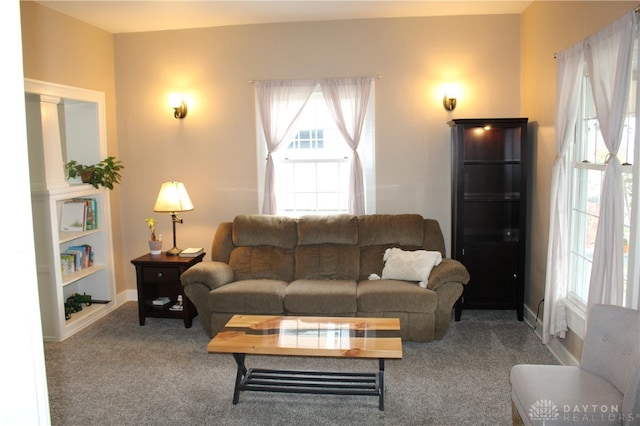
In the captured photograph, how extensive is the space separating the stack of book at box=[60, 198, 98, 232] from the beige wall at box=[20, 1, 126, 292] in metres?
0.38

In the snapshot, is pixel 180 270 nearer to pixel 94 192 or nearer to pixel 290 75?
pixel 94 192

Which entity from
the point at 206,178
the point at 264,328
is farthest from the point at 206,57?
the point at 264,328

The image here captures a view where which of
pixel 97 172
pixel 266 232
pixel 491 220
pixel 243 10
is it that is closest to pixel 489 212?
pixel 491 220

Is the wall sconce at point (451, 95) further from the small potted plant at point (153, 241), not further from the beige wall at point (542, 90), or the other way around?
the small potted plant at point (153, 241)

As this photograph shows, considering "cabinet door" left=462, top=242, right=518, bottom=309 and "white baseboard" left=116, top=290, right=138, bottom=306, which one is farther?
"white baseboard" left=116, top=290, right=138, bottom=306

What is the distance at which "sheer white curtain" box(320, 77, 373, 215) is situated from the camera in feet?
16.7

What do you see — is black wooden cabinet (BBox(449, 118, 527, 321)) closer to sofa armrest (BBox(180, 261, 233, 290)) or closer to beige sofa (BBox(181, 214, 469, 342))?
beige sofa (BBox(181, 214, 469, 342))

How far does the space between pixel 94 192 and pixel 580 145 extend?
425 centimetres

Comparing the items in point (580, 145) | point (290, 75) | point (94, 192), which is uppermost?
point (290, 75)

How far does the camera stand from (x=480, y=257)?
15.9 ft

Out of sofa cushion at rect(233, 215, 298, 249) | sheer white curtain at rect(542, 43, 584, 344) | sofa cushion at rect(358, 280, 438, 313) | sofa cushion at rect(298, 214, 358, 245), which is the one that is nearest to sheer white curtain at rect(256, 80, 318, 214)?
sofa cushion at rect(233, 215, 298, 249)

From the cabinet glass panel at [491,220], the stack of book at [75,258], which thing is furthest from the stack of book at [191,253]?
the cabinet glass panel at [491,220]

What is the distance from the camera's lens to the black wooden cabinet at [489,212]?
4.75m

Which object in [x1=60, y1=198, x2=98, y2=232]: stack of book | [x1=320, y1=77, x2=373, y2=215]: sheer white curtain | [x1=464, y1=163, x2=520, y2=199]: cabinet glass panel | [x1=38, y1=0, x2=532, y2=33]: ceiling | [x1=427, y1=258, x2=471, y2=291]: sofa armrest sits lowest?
[x1=427, y1=258, x2=471, y2=291]: sofa armrest
